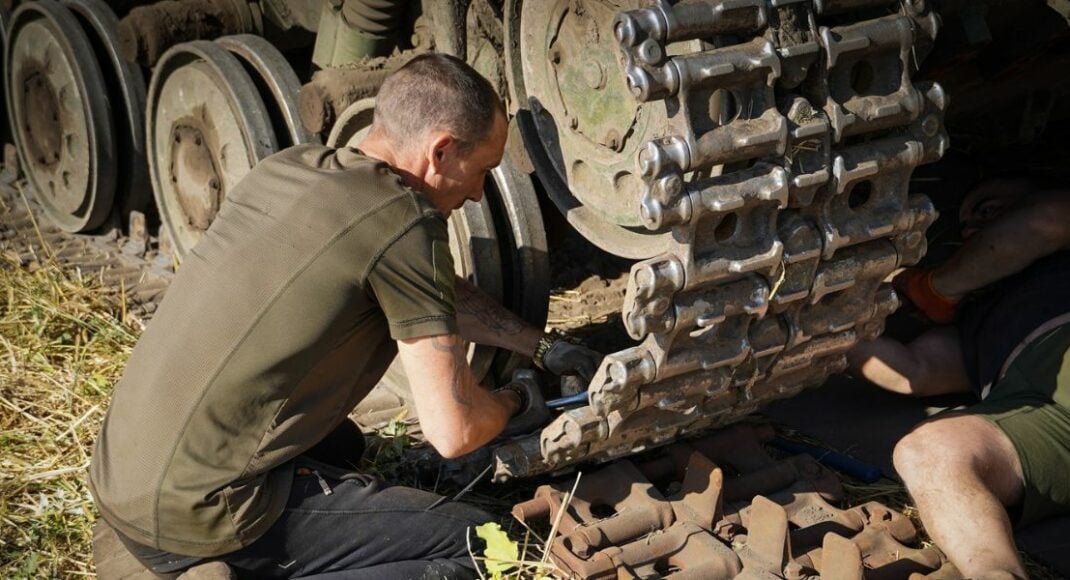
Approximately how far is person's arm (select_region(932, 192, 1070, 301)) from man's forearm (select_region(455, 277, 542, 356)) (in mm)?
1559

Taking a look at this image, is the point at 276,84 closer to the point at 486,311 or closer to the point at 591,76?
the point at 486,311

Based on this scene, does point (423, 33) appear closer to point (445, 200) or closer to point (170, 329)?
point (445, 200)

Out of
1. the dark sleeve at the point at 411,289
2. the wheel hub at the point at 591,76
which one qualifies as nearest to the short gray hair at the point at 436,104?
the dark sleeve at the point at 411,289

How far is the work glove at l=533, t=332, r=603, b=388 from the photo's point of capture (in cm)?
374

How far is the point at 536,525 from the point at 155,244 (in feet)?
11.3

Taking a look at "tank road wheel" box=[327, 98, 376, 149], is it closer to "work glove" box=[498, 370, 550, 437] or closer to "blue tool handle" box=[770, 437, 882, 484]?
"work glove" box=[498, 370, 550, 437]

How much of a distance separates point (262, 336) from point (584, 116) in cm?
127

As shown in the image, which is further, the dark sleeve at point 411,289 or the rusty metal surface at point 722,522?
the rusty metal surface at point 722,522

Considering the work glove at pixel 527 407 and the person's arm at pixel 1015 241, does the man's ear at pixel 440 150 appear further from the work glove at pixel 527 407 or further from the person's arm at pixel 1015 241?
the person's arm at pixel 1015 241

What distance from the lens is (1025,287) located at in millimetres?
4113

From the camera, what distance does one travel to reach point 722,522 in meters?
3.47

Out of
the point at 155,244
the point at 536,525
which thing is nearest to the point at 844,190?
the point at 536,525

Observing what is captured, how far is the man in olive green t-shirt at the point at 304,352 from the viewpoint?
2.98m

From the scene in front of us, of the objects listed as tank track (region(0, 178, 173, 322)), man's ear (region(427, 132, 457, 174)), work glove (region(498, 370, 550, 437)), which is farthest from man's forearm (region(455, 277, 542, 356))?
tank track (region(0, 178, 173, 322))
